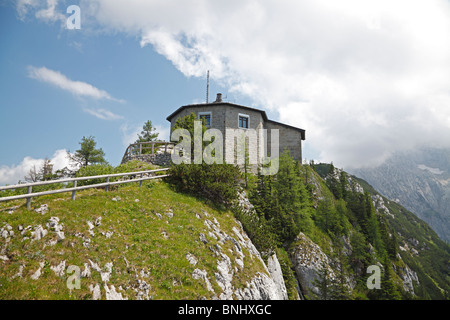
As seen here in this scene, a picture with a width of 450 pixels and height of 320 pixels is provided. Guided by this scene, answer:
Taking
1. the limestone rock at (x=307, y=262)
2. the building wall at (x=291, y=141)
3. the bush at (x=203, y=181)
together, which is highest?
the building wall at (x=291, y=141)

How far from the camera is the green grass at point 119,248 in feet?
27.7

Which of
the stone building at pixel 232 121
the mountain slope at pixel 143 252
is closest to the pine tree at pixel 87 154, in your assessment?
the stone building at pixel 232 121

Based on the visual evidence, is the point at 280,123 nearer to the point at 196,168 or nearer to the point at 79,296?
the point at 196,168

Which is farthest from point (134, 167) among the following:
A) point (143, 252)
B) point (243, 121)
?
point (243, 121)

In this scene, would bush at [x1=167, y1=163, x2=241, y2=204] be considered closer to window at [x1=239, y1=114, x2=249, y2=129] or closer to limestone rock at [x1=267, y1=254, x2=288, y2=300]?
limestone rock at [x1=267, y1=254, x2=288, y2=300]

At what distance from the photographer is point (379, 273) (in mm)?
38344

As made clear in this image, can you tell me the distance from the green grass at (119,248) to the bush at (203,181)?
3538mm

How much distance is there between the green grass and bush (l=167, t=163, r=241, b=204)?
354 centimetres

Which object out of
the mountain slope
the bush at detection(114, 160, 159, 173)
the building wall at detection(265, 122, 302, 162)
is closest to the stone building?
the building wall at detection(265, 122, 302, 162)

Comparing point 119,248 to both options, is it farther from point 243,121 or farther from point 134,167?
point 243,121

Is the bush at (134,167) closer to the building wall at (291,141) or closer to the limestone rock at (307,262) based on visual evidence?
the limestone rock at (307,262)

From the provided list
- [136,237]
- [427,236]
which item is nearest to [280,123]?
[136,237]

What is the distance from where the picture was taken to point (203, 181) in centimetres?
2112
